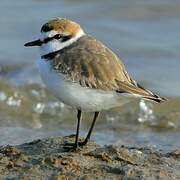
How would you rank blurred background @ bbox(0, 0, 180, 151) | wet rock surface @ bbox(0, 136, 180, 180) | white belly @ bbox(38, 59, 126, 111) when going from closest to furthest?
wet rock surface @ bbox(0, 136, 180, 180)
white belly @ bbox(38, 59, 126, 111)
blurred background @ bbox(0, 0, 180, 151)

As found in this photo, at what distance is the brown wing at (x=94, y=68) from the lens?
18.0ft

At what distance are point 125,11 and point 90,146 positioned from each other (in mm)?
8222

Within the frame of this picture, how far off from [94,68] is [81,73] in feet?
0.41

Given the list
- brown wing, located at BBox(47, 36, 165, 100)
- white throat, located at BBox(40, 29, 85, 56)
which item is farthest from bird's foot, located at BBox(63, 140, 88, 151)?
white throat, located at BBox(40, 29, 85, 56)

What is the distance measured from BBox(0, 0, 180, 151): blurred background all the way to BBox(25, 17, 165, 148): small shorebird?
1.59 metres

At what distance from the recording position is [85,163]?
534 cm

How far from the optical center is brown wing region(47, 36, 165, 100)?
18.0ft

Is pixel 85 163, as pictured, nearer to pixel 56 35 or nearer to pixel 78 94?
pixel 78 94

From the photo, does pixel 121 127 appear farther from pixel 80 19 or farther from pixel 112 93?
pixel 80 19

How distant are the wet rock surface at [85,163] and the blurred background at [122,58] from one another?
Answer: 64.8 inches

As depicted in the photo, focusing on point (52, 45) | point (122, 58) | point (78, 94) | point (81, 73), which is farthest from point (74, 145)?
point (122, 58)

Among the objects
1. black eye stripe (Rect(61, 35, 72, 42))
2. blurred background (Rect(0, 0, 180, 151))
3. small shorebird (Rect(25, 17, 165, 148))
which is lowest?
blurred background (Rect(0, 0, 180, 151))

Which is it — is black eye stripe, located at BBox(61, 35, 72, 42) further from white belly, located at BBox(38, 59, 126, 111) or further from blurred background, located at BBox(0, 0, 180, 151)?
blurred background, located at BBox(0, 0, 180, 151)

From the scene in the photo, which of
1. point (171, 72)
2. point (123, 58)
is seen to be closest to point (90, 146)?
point (171, 72)
